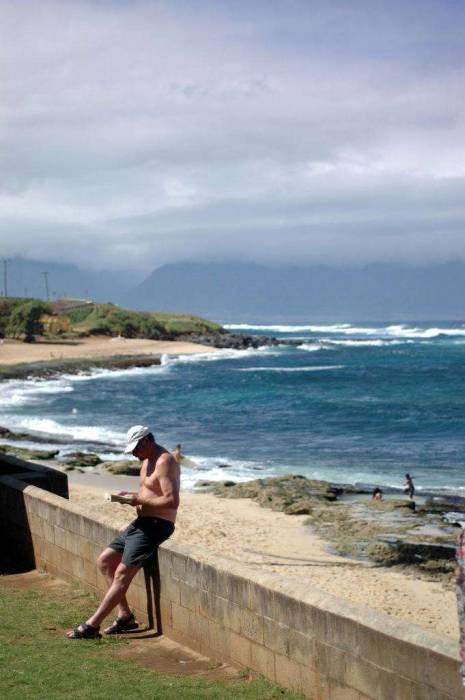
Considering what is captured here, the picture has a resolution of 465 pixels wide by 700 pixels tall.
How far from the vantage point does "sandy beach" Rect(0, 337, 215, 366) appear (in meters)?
72.8

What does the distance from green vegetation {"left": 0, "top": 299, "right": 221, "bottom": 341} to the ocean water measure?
21968 mm

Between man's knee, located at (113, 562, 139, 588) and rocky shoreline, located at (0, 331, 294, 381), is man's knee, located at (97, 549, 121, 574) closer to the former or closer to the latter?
man's knee, located at (113, 562, 139, 588)

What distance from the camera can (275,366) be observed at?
7162cm

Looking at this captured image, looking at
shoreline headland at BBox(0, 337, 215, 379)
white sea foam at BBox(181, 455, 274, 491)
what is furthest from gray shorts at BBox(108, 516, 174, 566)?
shoreline headland at BBox(0, 337, 215, 379)

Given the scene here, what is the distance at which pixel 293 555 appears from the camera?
1614 cm

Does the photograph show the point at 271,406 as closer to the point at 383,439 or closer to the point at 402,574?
the point at 383,439

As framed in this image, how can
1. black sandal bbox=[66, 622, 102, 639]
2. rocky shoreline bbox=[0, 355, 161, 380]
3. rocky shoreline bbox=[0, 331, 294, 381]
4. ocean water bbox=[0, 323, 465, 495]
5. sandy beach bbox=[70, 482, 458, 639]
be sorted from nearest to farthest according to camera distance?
black sandal bbox=[66, 622, 102, 639], sandy beach bbox=[70, 482, 458, 639], ocean water bbox=[0, 323, 465, 495], rocky shoreline bbox=[0, 355, 161, 380], rocky shoreline bbox=[0, 331, 294, 381]

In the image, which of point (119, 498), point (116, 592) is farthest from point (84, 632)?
point (119, 498)

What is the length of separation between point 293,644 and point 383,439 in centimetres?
2759

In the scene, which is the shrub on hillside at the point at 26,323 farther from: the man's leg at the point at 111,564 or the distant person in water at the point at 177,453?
the man's leg at the point at 111,564

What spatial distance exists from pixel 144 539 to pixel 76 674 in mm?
1171

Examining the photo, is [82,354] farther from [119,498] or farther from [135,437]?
[135,437]

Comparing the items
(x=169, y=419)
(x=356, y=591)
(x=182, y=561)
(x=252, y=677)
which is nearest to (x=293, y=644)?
(x=252, y=677)

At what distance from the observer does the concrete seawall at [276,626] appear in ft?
15.6
